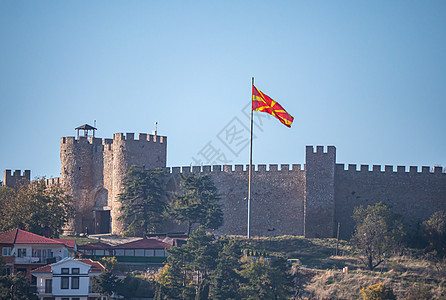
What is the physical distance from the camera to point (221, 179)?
5847 centimetres

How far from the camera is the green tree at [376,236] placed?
50.2 metres

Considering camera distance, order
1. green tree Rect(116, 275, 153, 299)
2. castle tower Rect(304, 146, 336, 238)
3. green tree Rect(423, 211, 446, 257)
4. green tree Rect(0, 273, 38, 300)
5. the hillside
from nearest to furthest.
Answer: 1. green tree Rect(0, 273, 38, 300)
2. the hillside
3. green tree Rect(116, 275, 153, 299)
4. green tree Rect(423, 211, 446, 257)
5. castle tower Rect(304, 146, 336, 238)

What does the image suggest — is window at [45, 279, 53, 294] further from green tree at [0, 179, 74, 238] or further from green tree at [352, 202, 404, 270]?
green tree at [352, 202, 404, 270]

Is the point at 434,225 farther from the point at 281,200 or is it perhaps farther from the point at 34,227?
the point at 34,227

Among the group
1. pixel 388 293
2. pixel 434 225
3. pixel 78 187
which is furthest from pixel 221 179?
pixel 388 293

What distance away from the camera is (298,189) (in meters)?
56.4

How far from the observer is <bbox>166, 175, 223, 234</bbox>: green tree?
177 ft

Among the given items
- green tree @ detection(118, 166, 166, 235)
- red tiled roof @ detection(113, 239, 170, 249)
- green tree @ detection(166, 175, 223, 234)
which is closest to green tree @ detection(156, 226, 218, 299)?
red tiled roof @ detection(113, 239, 170, 249)

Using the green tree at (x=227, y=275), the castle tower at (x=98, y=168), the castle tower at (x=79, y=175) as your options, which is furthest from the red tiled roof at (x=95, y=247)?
the castle tower at (x=79, y=175)

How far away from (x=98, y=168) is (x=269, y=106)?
1436cm

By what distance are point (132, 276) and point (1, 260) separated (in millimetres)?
6664

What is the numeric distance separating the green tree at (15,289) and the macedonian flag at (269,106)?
15.7m

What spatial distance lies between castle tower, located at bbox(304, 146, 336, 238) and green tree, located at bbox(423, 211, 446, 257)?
551 centimetres

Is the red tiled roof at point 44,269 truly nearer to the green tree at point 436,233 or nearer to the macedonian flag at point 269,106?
the macedonian flag at point 269,106
